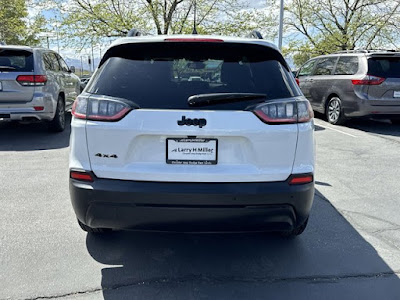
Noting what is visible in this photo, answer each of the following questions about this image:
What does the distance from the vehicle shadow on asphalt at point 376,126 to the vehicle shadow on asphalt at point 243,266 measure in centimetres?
574

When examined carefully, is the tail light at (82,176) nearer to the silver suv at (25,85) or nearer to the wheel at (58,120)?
the silver suv at (25,85)

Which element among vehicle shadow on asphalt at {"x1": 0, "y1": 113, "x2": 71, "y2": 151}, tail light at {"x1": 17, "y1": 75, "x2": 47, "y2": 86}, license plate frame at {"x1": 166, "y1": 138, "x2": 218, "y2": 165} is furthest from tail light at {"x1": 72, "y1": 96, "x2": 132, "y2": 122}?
tail light at {"x1": 17, "y1": 75, "x2": 47, "y2": 86}

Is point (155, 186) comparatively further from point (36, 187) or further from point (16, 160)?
point (16, 160)

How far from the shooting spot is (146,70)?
2395mm

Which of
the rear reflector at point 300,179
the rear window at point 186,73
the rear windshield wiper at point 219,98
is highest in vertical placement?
the rear window at point 186,73

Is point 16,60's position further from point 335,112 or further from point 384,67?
point 384,67

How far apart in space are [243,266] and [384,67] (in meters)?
7.10

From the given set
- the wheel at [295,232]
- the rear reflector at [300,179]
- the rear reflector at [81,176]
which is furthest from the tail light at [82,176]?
the wheel at [295,232]

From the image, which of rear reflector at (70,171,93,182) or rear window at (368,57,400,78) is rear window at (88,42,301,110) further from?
rear window at (368,57,400,78)

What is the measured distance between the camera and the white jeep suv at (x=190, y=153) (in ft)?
7.27

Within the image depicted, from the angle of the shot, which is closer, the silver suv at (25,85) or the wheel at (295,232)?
the wheel at (295,232)

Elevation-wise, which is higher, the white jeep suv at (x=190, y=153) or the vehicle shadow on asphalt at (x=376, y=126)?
the white jeep suv at (x=190, y=153)

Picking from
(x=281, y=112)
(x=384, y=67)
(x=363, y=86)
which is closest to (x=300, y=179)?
(x=281, y=112)

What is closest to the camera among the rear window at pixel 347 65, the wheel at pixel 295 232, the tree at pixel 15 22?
the wheel at pixel 295 232
